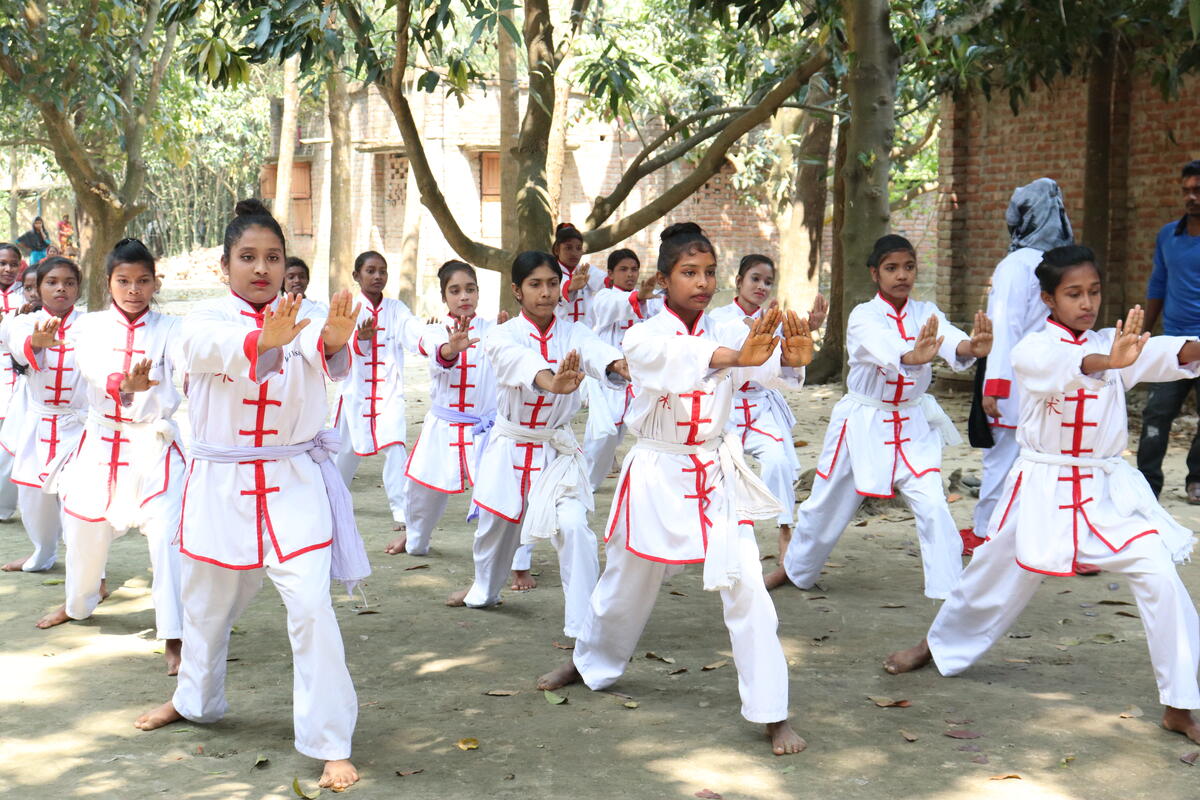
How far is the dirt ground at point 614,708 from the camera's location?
4051 mm

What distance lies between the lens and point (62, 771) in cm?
417

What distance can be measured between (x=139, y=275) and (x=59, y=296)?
1.37 meters

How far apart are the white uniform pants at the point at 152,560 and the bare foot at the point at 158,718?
22.0 inches

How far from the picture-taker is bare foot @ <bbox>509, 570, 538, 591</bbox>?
6.54 m

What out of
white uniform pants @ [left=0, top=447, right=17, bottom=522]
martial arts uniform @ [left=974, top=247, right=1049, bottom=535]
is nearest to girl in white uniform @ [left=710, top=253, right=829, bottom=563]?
martial arts uniform @ [left=974, top=247, right=1049, bottom=535]

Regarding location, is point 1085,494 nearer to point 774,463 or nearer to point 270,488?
point 774,463

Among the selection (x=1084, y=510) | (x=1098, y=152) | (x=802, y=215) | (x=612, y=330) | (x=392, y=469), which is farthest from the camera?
(x=802, y=215)

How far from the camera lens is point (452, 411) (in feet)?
23.1

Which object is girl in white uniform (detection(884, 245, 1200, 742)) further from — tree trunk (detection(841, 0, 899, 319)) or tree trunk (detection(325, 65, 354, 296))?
tree trunk (detection(325, 65, 354, 296))

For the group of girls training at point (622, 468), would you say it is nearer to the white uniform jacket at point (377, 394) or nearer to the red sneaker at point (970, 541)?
the red sneaker at point (970, 541)

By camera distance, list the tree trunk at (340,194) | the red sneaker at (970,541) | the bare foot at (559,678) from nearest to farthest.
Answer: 1. the bare foot at (559,678)
2. the red sneaker at (970,541)
3. the tree trunk at (340,194)

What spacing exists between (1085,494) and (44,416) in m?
4.89

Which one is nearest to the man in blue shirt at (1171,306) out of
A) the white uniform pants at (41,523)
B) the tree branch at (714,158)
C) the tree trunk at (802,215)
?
the tree branch at (714,158)

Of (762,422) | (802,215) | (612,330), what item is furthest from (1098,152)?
(762,422)
